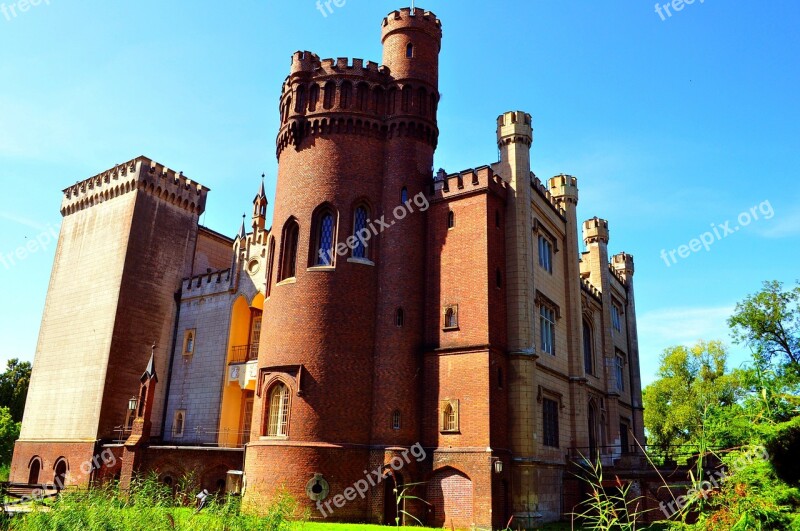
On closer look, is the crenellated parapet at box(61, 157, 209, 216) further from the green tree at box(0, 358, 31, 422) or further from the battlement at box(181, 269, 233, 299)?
the green tree at box(0, 358, 31, 422)

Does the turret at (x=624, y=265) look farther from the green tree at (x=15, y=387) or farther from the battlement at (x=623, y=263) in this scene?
the green tree at (x=15, y=387)

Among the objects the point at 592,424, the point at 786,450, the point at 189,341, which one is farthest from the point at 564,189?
the point at 786,450

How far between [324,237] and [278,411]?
25.3ft

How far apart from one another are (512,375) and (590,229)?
57.8ft

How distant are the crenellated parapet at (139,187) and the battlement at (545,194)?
73.3 ft

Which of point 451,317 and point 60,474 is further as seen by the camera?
point 60,474

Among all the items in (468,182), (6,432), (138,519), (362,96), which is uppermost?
(362,96)

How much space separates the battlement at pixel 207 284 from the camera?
36.6 m

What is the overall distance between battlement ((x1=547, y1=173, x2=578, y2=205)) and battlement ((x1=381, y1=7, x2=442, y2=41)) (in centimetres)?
1023

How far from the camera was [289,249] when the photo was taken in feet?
93.9

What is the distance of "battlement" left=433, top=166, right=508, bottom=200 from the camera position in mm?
27078

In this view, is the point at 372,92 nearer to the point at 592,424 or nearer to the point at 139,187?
A: the point at 139,187

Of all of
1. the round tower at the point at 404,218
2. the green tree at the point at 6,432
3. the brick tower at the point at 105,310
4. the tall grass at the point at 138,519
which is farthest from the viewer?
the green tree at the point at 6,432

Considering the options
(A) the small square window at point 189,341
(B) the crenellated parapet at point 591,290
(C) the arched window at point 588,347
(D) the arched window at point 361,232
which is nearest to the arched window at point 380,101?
(D) the arched window at point 361,232
